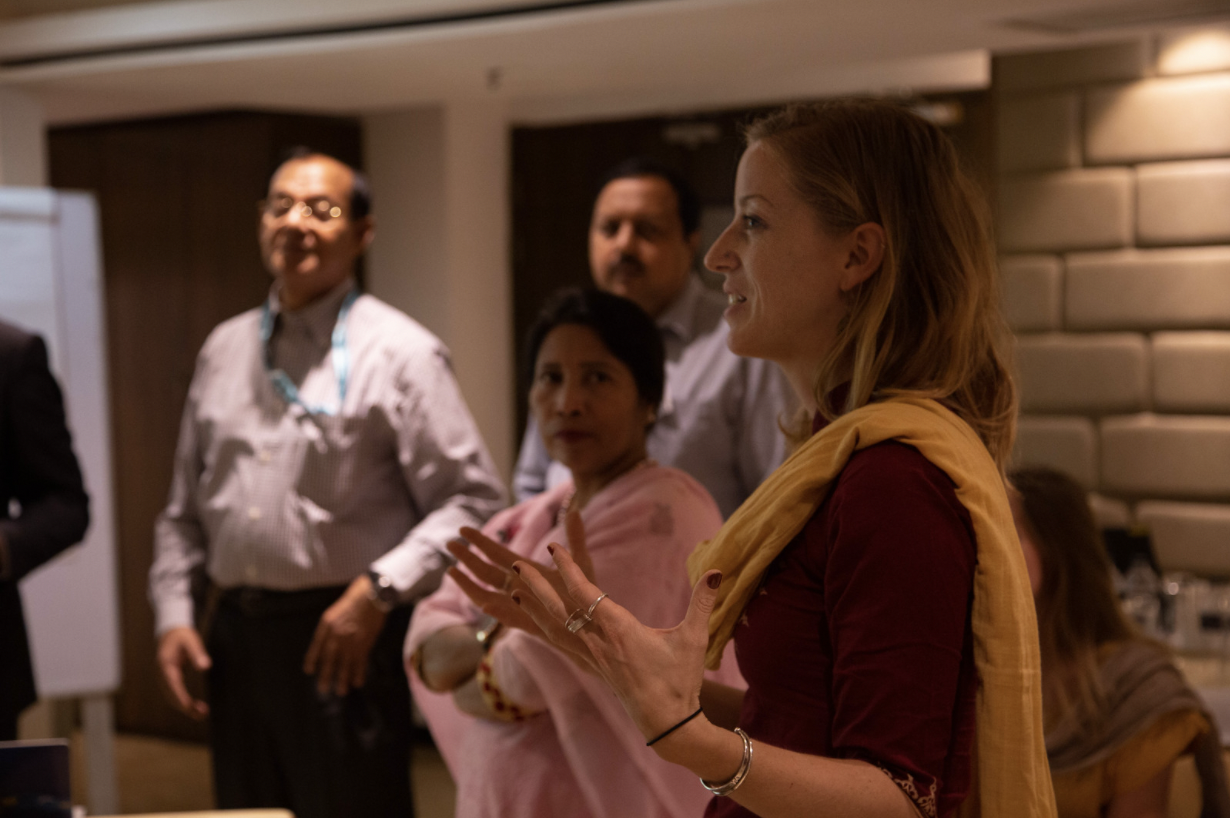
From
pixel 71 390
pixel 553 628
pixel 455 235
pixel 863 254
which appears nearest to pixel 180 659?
pixel 71 390

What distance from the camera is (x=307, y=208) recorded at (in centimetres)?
256

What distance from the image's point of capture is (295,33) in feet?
10.5

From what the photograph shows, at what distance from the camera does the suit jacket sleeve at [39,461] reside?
2195 mm

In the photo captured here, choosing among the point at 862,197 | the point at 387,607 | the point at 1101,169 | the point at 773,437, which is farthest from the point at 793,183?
the point at 1101,169

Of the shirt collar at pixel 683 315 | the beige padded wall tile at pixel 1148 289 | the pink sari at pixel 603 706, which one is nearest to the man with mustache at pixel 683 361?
the shirt collar at pixel 683 315

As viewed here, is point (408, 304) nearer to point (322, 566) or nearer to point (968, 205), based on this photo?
point (322, 566)

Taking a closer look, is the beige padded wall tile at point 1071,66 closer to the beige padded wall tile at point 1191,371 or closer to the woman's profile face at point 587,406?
the beige padded wall tile at point 1191,371

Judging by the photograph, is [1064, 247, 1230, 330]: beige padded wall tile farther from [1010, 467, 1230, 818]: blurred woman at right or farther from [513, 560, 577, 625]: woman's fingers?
[513, 560, 577, 625]: woman's fingers

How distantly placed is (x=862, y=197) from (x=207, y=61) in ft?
9.37

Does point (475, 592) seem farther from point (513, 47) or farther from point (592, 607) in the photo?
point (513, 47)

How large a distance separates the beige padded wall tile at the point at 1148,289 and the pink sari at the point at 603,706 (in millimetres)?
2277

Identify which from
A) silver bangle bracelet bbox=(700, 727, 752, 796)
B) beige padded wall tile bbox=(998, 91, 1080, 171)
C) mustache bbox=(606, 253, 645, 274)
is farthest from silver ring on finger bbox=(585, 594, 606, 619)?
beige padded wall tile bbox=(998, 91, 1080, 171)

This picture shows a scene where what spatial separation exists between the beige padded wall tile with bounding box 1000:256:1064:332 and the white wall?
1867 mm

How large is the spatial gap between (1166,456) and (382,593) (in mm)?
2347
